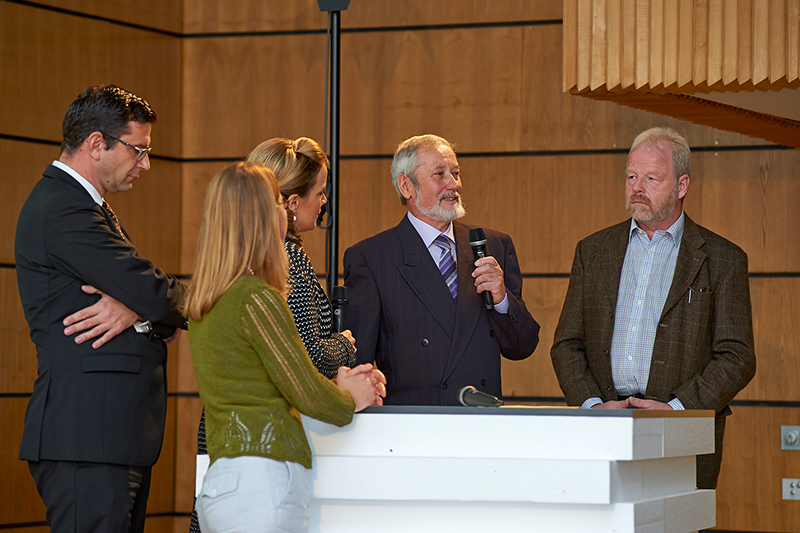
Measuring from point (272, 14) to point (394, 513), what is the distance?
11.1 feet

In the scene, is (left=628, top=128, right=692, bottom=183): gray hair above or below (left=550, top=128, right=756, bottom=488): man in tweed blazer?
above

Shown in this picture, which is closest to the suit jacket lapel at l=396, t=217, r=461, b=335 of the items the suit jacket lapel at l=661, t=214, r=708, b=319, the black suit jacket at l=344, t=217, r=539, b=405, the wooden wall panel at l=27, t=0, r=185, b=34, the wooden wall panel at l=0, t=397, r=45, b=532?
the black suit jacket at l=344, t=217, r=539, b=405

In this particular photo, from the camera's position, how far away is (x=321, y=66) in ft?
15.3

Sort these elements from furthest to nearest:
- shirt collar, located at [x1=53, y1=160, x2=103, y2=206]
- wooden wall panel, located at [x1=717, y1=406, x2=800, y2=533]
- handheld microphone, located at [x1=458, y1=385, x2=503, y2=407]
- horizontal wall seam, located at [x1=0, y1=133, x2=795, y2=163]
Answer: horizontal wall seam, located at [x1=0, y1=133, x2=795, y2=163] < wooden wall panel, located at [x1=717, y1=406, x2=800, y2=533] < shirt collar, located at [x1=53, y1=160, x2=103, y2=206] < handheld microphone, located at [x1=458, y1=385, x2=503, y2=407]

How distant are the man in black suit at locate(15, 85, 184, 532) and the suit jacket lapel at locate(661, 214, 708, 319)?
1.55 meters

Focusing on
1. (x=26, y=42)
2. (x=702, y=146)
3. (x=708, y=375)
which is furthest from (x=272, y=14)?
(x=708, y=375)

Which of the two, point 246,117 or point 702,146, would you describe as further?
point 246,117

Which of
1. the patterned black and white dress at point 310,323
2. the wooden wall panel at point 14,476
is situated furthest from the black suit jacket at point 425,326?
the wooden wall panel at point 14,476

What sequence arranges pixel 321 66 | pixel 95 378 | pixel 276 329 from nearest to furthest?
pixel 276 329 < pixel 95 378 < pixel 321 66

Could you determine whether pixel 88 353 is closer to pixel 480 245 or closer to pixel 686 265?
pixel 480 245

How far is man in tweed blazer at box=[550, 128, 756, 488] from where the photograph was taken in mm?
2879

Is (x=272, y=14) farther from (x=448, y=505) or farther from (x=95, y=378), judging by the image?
(x=448, y=505)

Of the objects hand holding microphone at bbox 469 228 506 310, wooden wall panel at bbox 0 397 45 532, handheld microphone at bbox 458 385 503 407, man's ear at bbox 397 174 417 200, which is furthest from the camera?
wooden wall panel at bbox 0 397 45 532

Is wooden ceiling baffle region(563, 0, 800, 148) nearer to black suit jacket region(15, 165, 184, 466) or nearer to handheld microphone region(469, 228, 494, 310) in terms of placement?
handheld microphone region(469, 228, 494, 310)
